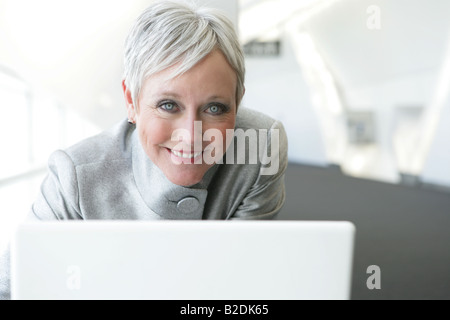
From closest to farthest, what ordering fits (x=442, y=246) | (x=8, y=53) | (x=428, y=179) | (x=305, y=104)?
(x=8, y=53)
(x=442, y=246)
(x=428, y=179)
(x=305, y=104)

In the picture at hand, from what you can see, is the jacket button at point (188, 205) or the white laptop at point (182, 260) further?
the jacket button at point (188, 205)

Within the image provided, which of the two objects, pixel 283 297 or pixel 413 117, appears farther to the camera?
pixel 413 117

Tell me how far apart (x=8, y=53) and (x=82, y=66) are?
0.79 ft

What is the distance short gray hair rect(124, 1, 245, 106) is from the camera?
35.7 inches

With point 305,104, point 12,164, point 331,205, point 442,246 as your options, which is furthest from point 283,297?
point 305,104

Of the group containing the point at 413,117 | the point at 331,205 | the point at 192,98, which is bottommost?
the point at 192,98

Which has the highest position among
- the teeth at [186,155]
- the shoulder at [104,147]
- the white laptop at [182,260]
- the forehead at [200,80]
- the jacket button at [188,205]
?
the forehead at [200,80]

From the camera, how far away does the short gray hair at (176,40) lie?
0.91 meters

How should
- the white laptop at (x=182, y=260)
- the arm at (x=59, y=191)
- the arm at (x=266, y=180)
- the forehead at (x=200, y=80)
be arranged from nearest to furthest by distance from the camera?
the white laptop at (x=182, y=260) → the forehead at (x=200, y=80) → the arm at (x=59, y=191) → the arm at (x=266, y=180)

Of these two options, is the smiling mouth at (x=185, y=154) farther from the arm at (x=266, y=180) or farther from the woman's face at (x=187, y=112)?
the arm at (x=266, y=180)

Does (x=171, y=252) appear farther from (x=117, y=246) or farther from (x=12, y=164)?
(x=12, y=164)

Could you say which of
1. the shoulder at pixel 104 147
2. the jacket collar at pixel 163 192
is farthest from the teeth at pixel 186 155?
the shoulder at pixel 104 147

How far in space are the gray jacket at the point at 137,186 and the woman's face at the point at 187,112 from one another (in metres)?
0.12

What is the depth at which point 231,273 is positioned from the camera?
0.55m
